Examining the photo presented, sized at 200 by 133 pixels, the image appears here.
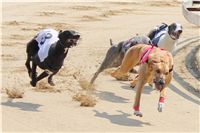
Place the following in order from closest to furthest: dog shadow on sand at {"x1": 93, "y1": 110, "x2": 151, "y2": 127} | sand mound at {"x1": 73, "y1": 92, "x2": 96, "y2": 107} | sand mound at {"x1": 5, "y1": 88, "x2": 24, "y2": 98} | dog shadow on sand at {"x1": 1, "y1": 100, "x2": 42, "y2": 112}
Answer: dog shadow on sand at {"x1": 93, "y1": 110, "x2": 151, "y2": 127}
dog shadow on sand at {"x1": 1, "y1": 100, "x2": 42, "y2": 112}
sand mound at {"x1": 73, "y1": 92, "x2": 96, "y2": 107}
sand mound at {"x1": 5, "y1": 88, "x2": 24, "y2": 98}

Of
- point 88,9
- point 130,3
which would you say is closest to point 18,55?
point 88,9

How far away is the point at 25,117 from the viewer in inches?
266

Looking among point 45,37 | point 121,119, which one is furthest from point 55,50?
point 121,119

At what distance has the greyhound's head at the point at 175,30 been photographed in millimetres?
8289

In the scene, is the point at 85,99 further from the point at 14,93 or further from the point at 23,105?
the point at 14,93

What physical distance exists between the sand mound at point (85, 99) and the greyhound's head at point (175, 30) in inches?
62.2

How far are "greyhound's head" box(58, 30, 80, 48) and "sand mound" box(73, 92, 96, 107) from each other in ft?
2.32

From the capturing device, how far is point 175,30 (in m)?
8.32

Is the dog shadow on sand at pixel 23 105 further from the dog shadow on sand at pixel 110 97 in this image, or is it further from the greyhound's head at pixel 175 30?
the greyhound's head at pixel 175 30

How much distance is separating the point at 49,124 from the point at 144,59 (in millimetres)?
1296

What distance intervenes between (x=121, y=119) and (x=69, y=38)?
3.97 feet

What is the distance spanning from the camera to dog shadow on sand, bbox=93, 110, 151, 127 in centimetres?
673

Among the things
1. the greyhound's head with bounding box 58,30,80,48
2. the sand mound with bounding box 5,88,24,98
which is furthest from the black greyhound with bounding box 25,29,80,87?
the sand mound with bounding box 5,88,24,98

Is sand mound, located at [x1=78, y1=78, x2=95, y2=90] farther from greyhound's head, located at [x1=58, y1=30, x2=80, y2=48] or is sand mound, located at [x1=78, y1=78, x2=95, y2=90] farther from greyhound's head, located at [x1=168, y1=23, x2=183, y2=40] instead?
greyhound's head, located at [x1=168, y1=23, x2=183, y2=40]
